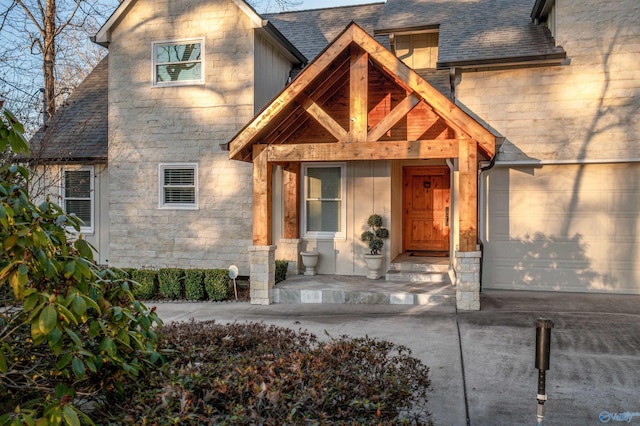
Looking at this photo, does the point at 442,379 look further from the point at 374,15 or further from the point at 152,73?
the point at 374,15

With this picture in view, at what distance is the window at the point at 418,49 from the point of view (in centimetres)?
1204

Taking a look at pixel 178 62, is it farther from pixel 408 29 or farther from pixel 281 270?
pixel 408 29

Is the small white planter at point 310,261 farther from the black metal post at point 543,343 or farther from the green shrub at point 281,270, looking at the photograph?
the black metal post at point 543,343

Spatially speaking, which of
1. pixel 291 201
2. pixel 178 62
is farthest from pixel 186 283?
pixel 178 62

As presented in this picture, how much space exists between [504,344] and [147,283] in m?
7.33

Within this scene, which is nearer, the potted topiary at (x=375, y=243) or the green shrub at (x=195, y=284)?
the green shrub at (x=195, y=284)

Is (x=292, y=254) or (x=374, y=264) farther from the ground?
(x=292, y=254)

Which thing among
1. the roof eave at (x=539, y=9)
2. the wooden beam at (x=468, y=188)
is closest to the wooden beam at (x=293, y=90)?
the wooden beam at (x=468, y=188)

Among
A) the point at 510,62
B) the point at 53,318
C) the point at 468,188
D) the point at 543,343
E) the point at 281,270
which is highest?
the point at 510,62

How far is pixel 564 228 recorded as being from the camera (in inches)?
388

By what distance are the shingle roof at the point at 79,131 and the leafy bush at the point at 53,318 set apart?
8935mm

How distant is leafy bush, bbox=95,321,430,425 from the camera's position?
288 cm

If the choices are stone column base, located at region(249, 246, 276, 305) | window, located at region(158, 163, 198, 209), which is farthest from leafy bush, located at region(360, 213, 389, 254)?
window, located at region(158, 163, 198, 209)

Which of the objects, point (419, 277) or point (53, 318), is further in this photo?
point (419, 277)
